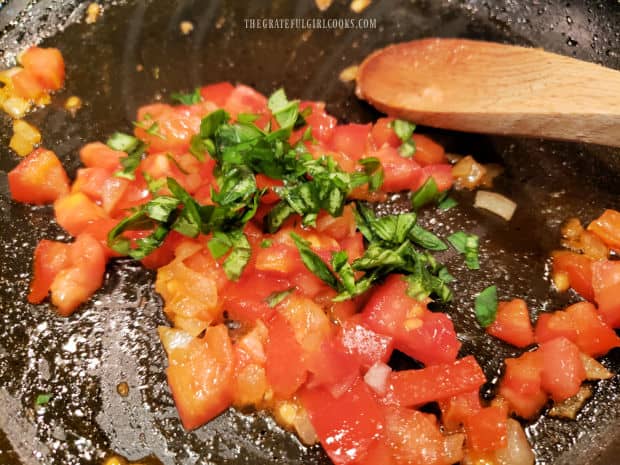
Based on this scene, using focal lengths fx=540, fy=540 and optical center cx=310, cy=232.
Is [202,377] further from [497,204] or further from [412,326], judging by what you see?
[497,204]

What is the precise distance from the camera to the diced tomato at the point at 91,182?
6.41 feet

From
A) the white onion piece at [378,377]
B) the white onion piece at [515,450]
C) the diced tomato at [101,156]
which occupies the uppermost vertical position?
the diced tomato at [101,156]

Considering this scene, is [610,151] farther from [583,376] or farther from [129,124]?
[129,124]

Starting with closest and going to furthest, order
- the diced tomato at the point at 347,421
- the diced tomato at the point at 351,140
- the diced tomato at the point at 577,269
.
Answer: the diced tomato at the point at 347,421 < the diced tomato at the point at 577,269 < the diced tomato at the point at 351,140

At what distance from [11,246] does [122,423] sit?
774mm

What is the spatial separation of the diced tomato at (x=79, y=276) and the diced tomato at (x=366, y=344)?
0.87 metres

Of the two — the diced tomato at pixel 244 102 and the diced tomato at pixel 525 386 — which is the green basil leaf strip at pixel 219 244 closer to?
the diced tomato at pixel 244 102

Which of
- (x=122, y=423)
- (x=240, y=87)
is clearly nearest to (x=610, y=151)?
(x=240, y=87)

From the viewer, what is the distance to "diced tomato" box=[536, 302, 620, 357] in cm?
175

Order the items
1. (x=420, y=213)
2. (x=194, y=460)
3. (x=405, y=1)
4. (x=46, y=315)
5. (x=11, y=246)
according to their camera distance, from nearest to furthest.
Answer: (x=194, y=460) < (x=46, y=315) < (x=11, y=246) < (x=420, y=213) < (x=405, y=1)

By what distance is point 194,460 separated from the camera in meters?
1.61

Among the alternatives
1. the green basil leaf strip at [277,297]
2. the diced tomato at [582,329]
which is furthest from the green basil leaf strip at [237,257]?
the diced tomato at [582,329]


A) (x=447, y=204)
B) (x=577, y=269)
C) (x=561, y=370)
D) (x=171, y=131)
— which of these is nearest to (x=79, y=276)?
(x=171, y=131)

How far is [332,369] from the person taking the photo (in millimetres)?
1604
